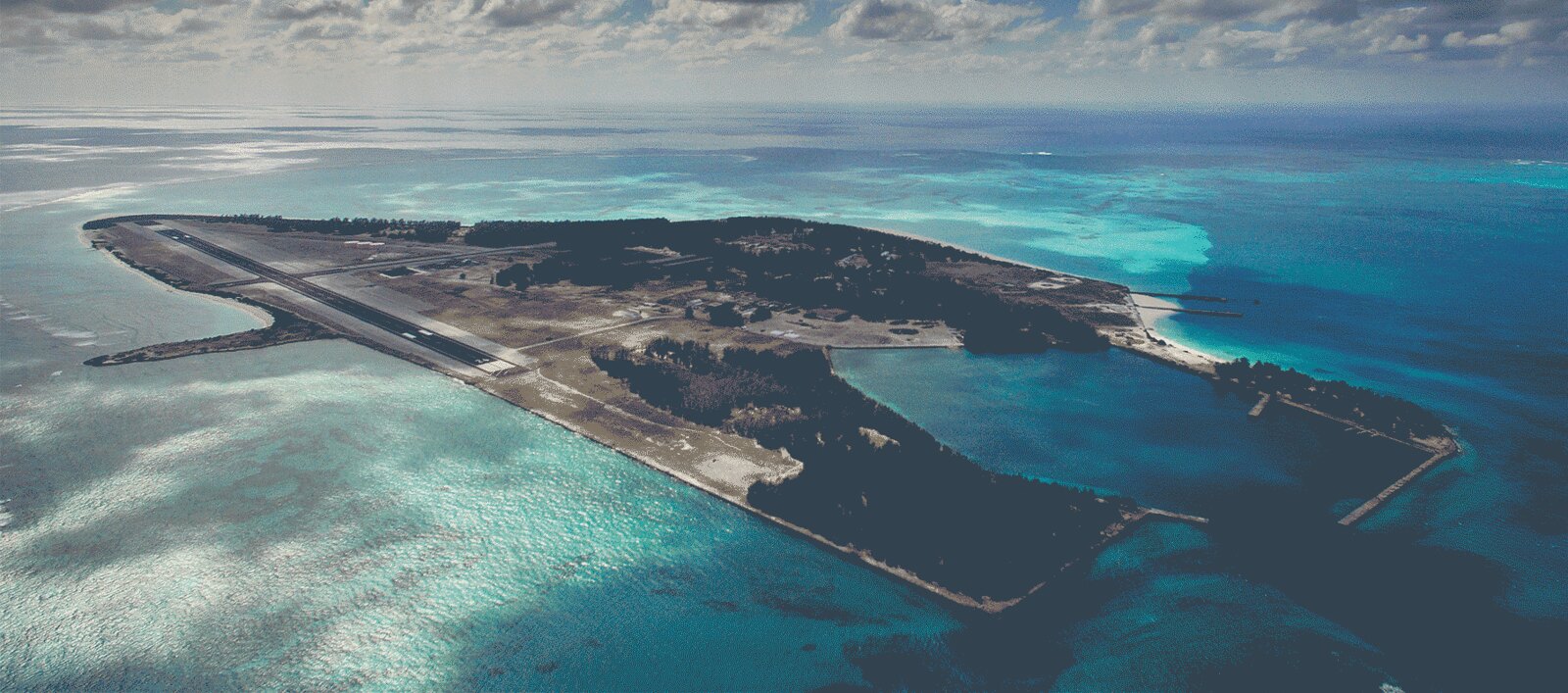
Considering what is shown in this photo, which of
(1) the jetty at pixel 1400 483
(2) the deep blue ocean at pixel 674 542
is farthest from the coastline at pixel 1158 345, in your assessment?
(1) the jetty at pixel 1400 483

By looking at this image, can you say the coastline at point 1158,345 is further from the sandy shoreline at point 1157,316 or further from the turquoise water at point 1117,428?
the turquoise water at point 1117,428

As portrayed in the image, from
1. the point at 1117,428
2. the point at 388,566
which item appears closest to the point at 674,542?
the point at 388,566

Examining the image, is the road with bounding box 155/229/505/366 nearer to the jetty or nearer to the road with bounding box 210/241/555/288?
the road with bounding box 210/241/555/288

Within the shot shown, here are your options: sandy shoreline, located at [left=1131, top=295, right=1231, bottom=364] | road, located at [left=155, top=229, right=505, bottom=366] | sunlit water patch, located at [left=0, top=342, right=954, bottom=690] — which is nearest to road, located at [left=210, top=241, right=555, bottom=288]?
road, located at [left=155, top=229, right=505, bottom=366]

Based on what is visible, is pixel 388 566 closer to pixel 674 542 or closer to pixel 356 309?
pixel 674 542

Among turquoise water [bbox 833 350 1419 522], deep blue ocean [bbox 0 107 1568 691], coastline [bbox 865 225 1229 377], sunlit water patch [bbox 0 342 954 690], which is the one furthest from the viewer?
coastline [bbox 865 225 1229 377]

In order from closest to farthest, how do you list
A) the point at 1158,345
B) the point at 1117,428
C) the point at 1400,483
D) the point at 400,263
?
the point at 1400,483, the point at 1117,428, the point at 1158,345, the point at 400,263
